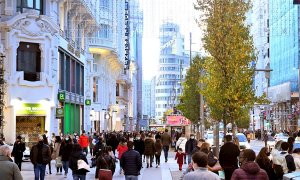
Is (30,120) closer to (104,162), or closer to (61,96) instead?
(61,96)

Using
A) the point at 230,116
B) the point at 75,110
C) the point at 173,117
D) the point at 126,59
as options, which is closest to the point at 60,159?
the point at 230,116

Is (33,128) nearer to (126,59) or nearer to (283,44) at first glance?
(283,44)

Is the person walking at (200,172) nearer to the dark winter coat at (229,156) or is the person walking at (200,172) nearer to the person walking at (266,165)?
the person walking at (266,165)

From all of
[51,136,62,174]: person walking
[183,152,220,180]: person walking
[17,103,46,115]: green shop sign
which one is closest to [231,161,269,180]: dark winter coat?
[183,152,220,180]: person walking

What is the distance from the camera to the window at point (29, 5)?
39594 millimetres

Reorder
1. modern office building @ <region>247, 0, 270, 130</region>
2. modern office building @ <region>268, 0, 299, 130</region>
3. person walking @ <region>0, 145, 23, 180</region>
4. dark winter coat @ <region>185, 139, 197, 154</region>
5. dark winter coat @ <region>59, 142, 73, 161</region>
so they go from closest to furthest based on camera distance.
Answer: person walking @ <region>0, 145, 23, 180</region>, dark winter coat @ <region>59, 142, 73, 161</region>, dark winter coat @ <region>185, 139, 197, 154</region>, modern office building @ <region>268, 0, 299, 130</region>, modern office building @ <region>247, 0, 270, 130</region>

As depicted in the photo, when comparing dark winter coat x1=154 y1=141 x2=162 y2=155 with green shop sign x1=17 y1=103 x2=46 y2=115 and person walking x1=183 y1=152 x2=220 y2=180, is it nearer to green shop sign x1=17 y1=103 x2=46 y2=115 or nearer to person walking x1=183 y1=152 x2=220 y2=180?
green shop sign x1=17 y1=103 x2=46 y2=115

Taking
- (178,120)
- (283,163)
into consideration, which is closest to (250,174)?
(283,163)

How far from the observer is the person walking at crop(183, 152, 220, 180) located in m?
8.31

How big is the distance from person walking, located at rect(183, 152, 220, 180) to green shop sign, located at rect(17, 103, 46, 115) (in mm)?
32164

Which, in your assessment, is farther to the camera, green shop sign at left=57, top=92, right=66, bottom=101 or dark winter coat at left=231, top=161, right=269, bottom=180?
green shop sign at left=57, top=92, right=66, bottom=101

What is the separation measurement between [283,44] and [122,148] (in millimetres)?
55721

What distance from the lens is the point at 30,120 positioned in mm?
40688

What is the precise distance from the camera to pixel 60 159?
2608cm
